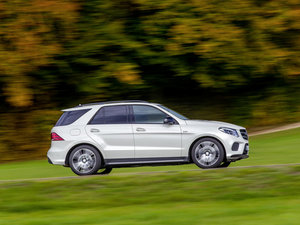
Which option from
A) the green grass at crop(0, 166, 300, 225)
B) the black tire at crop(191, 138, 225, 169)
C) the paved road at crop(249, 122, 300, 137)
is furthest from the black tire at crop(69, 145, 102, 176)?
the paved road at crop(249, 122, 300, 137)

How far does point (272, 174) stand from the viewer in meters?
11.4

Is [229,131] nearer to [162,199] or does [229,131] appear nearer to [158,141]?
[158,141]

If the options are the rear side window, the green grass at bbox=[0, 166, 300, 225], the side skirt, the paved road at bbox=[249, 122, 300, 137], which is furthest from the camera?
the paved road at bbox=[249, 122, 300, 137]

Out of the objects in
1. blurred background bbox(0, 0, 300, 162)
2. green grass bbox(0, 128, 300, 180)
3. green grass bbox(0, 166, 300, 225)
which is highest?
blurred background bbox(0, 0, 300, 162)

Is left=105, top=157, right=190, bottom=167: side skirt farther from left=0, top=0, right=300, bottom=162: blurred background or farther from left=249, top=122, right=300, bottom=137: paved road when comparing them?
left=249, top=122, right=300, bottom=137: paved road

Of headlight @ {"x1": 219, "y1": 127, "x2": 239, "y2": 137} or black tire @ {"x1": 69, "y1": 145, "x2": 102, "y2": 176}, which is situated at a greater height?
headlight @ {"x1": 219, "y1": 127, "x2": 239, "y2": 137}

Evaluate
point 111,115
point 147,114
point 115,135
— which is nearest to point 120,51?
point 111,115

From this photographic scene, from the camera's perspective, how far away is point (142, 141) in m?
12.7

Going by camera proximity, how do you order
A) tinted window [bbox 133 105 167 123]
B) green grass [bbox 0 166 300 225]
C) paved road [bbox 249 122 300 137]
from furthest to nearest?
paved road [bbox 249 122 300 137] < tinted window [bbox 133 105 167 123] < green grass [bbox 0 166 300 225]

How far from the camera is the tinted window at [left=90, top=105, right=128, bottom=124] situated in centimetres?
1297

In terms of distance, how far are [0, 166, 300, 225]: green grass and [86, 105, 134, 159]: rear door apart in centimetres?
85

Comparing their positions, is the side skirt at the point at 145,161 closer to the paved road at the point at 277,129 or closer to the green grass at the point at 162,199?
the green grass at the point at 162,199

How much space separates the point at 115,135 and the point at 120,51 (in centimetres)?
1138

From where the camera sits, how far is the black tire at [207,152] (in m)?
12.6
